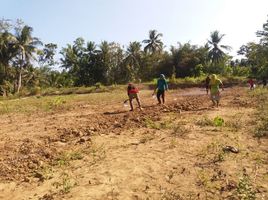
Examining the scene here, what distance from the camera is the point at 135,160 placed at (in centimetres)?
791

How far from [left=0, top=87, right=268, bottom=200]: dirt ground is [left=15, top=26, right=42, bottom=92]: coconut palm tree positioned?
34.7m

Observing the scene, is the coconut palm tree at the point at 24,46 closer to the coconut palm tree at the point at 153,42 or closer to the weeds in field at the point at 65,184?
the coconut palm tree at the point at 153,42

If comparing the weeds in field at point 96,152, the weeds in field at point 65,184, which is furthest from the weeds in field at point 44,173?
the weeds in field at point 96,152

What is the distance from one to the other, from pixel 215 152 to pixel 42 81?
4639 centimetres

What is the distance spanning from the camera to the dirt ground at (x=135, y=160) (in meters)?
6.35

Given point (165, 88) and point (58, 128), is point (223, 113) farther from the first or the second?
point (58, 128)

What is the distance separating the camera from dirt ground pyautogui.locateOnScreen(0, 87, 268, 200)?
6352mm

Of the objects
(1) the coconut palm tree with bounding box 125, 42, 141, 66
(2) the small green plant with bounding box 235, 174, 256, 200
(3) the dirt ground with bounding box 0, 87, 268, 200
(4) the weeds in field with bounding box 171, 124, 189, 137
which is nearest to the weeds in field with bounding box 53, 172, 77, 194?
(3) the dirt ground with bounding box 0, 87, 268, 200

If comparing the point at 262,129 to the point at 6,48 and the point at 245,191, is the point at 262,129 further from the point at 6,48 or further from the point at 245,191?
the point at 6,48

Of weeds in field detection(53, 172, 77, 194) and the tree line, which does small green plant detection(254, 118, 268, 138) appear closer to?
weeds in field detection(53, 172, 77, 194)

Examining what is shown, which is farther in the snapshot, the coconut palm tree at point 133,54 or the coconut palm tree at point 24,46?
the coconut palm tree at point 133,54

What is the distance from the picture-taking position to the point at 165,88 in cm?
1723

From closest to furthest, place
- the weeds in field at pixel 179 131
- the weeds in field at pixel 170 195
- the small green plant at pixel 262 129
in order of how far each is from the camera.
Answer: the weeds in field at pixel 170 195, the small green plant at pixel 262 129, the weeds in field at pixel 179 131

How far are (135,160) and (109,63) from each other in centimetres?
4668
